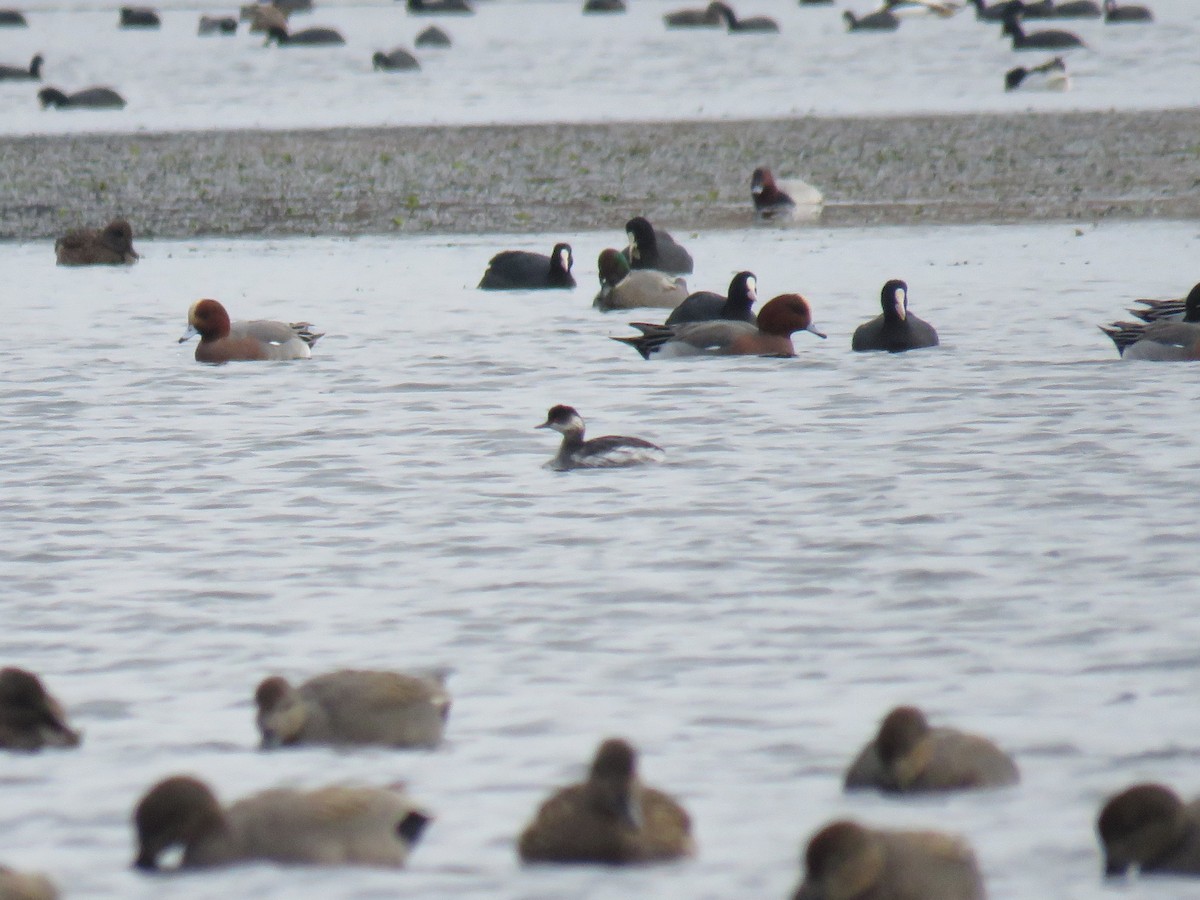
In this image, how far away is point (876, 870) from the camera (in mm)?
5379

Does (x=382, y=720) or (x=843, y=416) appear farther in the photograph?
(x=843, y=416)

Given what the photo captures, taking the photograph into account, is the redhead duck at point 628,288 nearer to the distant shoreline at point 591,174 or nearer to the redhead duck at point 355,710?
the distant shoreline at point 591,174

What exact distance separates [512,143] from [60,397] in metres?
16.9

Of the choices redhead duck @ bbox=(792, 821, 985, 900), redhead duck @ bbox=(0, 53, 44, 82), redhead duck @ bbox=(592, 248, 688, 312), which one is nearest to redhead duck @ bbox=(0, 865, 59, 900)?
redhead duck @ bbox=(792, 821, 985, 900)

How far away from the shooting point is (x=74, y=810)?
20.9 ft

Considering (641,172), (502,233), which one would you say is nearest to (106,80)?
(641,172)

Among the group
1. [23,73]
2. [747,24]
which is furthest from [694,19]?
[23,73]

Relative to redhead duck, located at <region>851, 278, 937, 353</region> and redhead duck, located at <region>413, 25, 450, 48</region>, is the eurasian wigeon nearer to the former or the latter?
redhead duck, located at <region>851, 278, 937, 353</region>

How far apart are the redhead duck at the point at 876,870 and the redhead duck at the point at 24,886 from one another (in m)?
1.75

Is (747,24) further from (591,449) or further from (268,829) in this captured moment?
(268,829)

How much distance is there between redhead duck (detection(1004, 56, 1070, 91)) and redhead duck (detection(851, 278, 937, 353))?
2368 cm

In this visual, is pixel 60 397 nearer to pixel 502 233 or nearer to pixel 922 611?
pixel 922 611

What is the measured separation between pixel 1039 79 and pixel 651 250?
2038cm

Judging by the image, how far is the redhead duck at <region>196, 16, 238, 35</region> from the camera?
5869 centimetres
